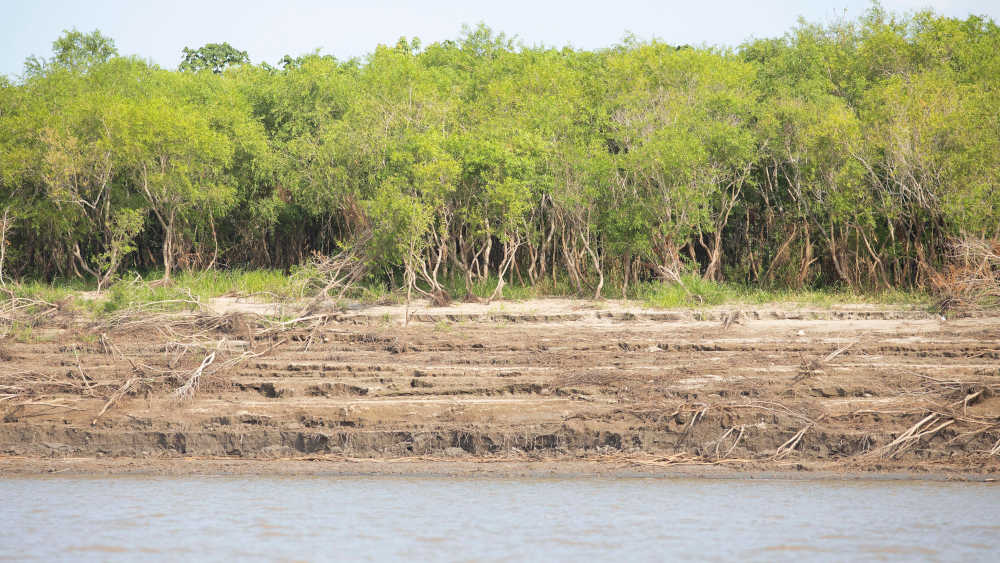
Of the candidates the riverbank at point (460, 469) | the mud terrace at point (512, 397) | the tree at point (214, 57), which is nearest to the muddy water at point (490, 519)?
the riverbank at point (460, 469)

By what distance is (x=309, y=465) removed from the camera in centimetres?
1044

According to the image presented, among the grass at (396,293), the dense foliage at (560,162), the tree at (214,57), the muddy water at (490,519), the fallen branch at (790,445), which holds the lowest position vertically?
the muddy water at (490,519)

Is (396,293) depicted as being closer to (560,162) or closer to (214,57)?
(560,162)

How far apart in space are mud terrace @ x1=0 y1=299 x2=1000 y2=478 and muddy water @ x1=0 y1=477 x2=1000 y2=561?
49 cm

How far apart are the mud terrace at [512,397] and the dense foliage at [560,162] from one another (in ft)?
13.0

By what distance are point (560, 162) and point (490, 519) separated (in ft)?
39.6

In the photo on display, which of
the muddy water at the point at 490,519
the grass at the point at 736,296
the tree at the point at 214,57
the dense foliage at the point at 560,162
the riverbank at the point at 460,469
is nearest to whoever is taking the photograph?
the muddy water at the point at 490,519

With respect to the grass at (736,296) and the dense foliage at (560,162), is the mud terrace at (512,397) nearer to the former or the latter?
the grass at (736,296)

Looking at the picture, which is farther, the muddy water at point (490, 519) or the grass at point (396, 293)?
the grass at point (396, 293)

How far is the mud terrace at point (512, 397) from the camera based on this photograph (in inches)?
411

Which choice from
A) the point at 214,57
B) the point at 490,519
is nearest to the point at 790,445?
the point at 490,519

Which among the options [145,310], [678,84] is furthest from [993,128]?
[145,310]

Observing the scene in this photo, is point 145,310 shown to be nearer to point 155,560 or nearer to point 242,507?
point 242,507

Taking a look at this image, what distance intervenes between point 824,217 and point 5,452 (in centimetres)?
1674
